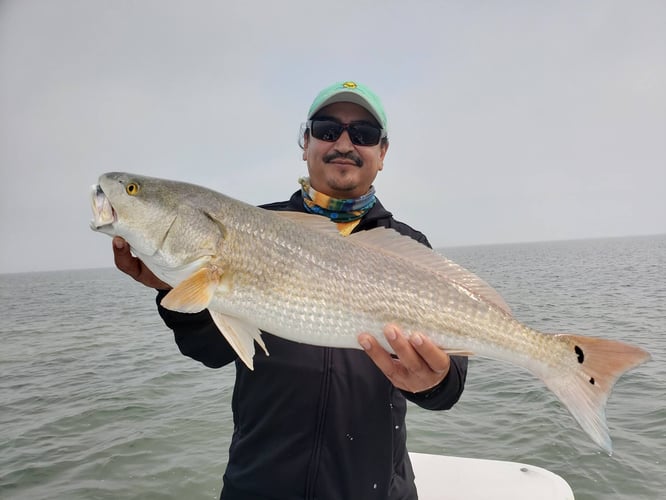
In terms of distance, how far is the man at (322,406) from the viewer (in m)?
2.60

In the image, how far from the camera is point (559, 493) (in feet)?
15.0

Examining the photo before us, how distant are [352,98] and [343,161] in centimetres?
54

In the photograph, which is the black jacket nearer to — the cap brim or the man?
the man

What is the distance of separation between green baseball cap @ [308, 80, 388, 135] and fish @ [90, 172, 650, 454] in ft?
4.12

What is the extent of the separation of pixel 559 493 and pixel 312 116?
4.59 meters

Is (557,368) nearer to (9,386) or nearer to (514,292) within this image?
(9,386)

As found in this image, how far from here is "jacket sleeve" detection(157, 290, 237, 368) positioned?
279 cm

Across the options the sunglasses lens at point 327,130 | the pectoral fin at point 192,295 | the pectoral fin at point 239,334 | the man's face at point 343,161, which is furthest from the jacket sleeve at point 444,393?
the sunglasses lens at point 327,130

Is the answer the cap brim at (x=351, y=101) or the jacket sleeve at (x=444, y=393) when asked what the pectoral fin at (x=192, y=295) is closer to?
the jacket sleeve at (x=444, y=393)

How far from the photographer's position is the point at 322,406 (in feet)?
8.92

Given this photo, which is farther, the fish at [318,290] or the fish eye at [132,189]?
the fish eye at [132,189]

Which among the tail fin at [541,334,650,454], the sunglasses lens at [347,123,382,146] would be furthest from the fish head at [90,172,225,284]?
the tail fin at [541,334,650,454]

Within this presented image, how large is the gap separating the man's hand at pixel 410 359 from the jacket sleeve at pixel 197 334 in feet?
3.30

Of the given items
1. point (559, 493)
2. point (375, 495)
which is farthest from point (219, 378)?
point (375, 495)
